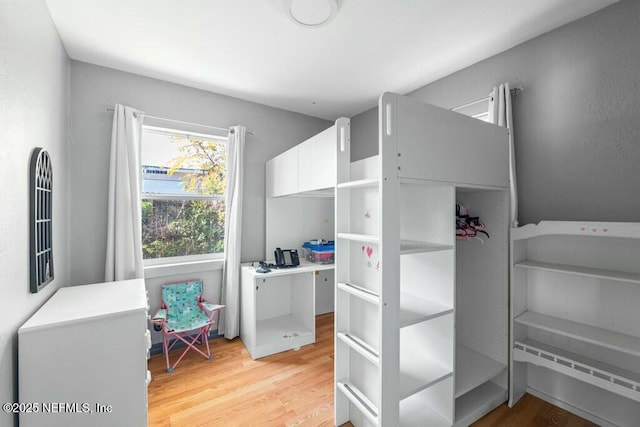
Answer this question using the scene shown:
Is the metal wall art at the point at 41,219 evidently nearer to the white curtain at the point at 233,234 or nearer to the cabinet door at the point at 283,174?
the white curtain at the point at 233,234

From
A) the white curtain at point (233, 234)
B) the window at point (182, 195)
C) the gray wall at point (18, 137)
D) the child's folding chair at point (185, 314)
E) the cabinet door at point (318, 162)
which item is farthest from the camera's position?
the white curtain at point (233, 234)

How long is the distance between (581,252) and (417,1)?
1.97m

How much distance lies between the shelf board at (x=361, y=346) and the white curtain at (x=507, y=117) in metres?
1.39

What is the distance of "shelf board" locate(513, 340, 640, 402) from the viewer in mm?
1429

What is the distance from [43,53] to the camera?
5.10 feet

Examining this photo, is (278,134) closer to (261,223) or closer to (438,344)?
(261,223)

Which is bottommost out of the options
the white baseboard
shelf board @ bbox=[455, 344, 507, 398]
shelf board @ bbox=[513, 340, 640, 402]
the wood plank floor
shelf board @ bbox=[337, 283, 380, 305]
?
the wood plank floor

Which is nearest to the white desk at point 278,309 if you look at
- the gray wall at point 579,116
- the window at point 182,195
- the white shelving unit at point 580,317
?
the window at point 182,195

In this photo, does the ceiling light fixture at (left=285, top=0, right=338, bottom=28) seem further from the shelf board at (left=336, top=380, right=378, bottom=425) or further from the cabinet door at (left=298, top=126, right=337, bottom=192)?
the shelf board at (left=336, top=380, right=378, bottom=425)

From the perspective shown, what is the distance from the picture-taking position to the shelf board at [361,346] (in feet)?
4.59

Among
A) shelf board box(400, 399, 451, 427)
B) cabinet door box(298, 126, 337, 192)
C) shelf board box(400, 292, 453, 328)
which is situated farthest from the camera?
cabinet door box(298, 126, 337, 192)

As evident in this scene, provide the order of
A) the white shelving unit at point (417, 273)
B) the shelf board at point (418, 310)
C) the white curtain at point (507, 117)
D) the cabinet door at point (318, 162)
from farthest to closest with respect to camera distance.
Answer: the white curtain at point (507, 117)
the cabinet door at point (318, 162)
the shelf board at point (418, 310)
the white shelving unit at point (417, 273)

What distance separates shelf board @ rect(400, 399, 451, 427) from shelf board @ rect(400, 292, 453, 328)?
26.5 inches

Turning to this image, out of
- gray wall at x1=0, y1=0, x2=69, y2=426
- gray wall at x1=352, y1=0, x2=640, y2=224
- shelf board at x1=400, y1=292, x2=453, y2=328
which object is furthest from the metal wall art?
gray wall at x1=352, y1=0, x2=640, y2=224
